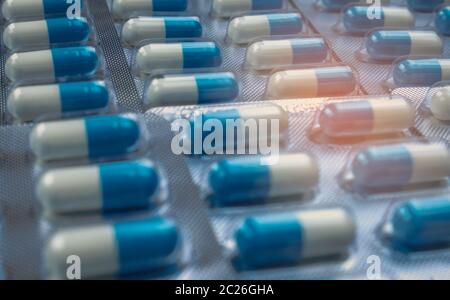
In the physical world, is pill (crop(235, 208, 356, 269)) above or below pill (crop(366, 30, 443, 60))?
below

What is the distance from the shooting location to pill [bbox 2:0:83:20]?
5.33 feet

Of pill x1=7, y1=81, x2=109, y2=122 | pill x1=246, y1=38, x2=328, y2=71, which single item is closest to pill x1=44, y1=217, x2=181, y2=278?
pill x1=7, y1=81, x2=109, y2=122

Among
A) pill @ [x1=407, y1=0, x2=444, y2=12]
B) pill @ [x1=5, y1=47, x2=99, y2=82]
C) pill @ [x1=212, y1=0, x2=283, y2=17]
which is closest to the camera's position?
pill @ [x1=5, y1=47, x2=99, y2=82]

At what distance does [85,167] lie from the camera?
1092 mm

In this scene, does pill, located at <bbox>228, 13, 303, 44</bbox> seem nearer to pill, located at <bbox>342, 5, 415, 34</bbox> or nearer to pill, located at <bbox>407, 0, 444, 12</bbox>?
pill, located at <bbox>342, 5, 415, 34</bbox>

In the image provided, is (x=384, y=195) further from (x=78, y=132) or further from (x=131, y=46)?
(x=131, y=46)

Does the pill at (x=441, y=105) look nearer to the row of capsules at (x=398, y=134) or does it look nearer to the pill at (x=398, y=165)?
the row of capsules at (x=398, y=134)

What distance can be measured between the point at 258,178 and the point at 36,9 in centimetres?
85

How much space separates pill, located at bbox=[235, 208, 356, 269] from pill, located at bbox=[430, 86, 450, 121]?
453 mm

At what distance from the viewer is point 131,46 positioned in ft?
5.25

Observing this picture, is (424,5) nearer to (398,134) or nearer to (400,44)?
(400,44)

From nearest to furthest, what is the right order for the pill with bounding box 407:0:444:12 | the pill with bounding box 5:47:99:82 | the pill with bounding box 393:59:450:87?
the pill with bounding box 5:47:99:82, the pill with bounding box 393:59:450:87, the pill with bounding box 407:0:444:12

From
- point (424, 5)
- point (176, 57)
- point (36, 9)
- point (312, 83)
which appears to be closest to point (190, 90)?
point (176, 57)

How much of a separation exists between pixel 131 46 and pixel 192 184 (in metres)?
0.55
